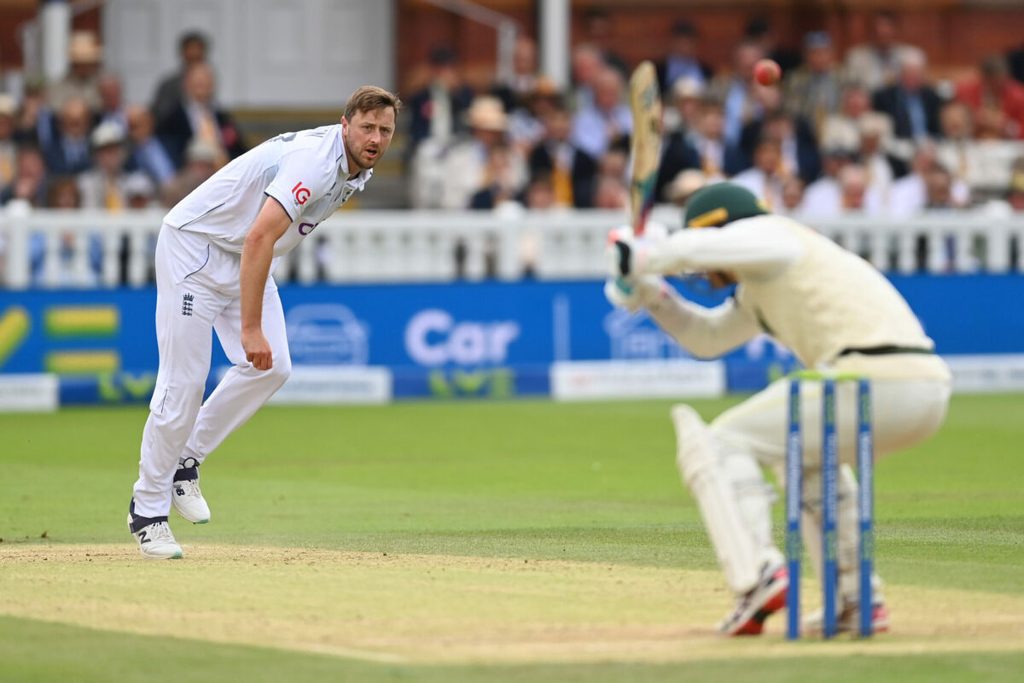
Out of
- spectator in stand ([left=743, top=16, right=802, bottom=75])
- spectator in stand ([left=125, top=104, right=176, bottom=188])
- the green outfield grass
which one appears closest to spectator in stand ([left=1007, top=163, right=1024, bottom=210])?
spectator in stand ([left=743, top=16, right=802, bottom=75])

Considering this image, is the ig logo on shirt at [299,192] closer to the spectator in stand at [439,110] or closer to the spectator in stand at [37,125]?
the spectator in stand at [37,125]

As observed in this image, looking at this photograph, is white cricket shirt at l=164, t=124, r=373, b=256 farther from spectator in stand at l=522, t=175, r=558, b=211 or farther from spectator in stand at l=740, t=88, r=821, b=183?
spectator in stand at l=740, t=88, r=821, b=183

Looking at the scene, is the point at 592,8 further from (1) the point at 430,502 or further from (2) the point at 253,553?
(2) the point at 253,553

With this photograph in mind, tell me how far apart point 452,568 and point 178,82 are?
11826 mm

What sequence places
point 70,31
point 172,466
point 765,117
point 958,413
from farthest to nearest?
point 70,31
point 765,117
point 958,413
point 172,466

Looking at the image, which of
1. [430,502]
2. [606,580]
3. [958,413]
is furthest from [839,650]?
[958,413]

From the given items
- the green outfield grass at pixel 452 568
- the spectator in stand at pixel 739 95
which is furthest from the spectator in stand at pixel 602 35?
the green outfield grass at pixel 452 568

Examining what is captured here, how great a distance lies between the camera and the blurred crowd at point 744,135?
1936 cm

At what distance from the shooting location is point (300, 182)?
8.48 m

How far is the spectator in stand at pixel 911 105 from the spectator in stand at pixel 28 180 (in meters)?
8.30

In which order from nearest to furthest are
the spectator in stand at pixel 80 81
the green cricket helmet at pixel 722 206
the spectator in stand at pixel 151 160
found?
the green cricket helmet at pixel 722 206 < the spectator in stand at pixel 151 160 < the spectator in stand at pixel 80 81

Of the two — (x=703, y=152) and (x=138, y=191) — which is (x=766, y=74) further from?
(x=703, y=152)

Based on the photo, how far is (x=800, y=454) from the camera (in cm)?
655

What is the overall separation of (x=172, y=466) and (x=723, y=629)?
312 cm
